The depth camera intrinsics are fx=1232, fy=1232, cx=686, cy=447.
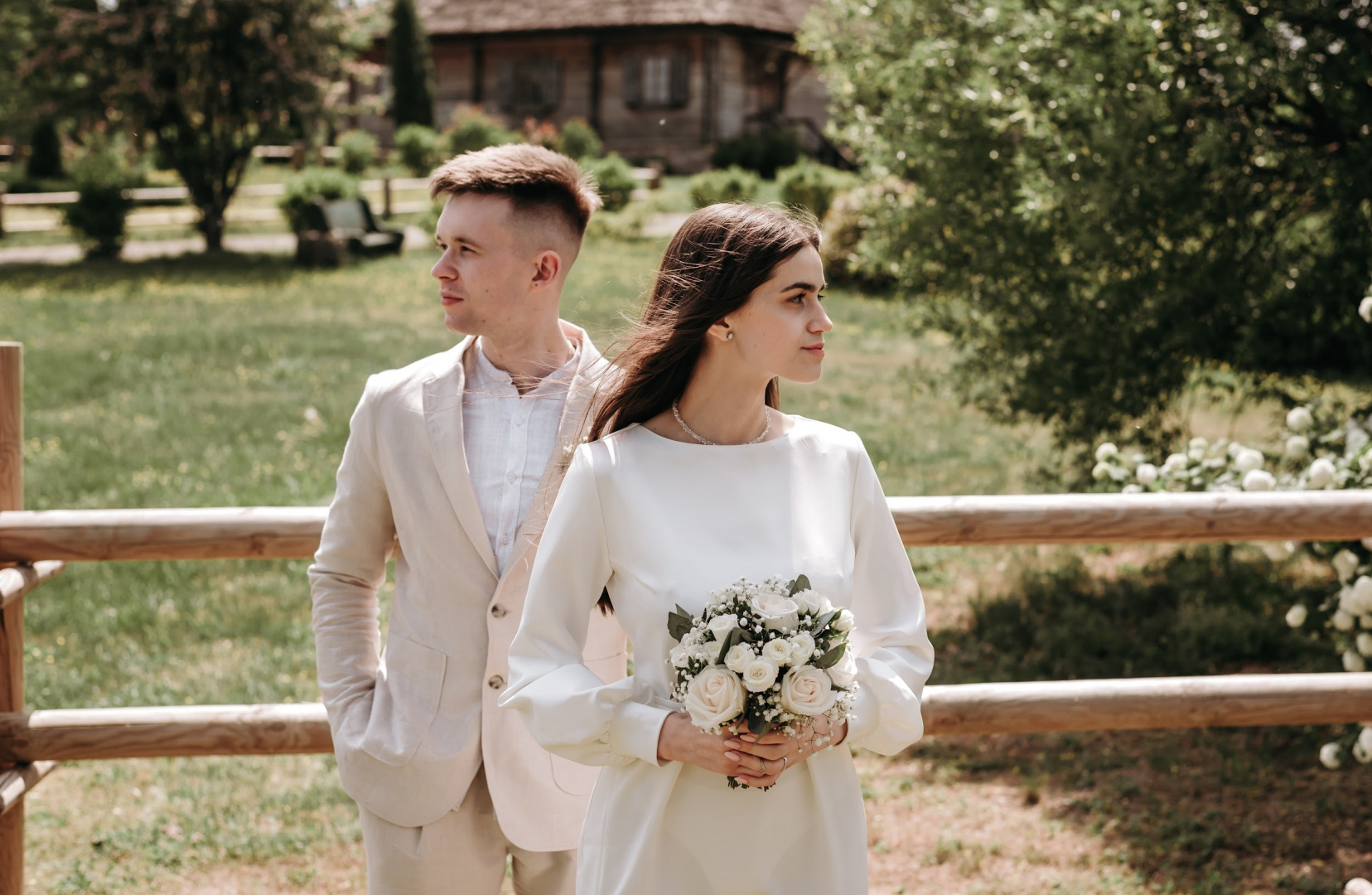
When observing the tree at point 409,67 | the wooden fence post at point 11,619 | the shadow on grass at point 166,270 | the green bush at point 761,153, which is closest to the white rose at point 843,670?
the wooden fence post at point 11,619

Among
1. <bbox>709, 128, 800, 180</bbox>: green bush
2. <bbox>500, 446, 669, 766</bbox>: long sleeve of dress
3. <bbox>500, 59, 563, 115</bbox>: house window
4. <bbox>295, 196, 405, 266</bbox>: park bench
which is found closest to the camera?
<bbox>500, 446, 669, 766</bbox>: long sleeve of dress

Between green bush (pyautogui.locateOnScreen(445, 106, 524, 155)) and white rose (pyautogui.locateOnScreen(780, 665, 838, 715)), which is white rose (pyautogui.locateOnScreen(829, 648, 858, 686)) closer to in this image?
white rose (pyautogui.locateOnScreen(780, 665, 838, 715))

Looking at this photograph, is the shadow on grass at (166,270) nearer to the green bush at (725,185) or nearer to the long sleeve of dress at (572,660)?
the green bush at (725,185)

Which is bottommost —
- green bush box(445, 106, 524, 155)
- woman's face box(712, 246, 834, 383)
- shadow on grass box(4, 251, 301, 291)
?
shadow on grass box(4, 251, 301, 291)

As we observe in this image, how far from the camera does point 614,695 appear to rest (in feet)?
7.60

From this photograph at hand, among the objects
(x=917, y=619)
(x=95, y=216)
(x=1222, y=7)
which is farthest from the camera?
(x=95, y=216)

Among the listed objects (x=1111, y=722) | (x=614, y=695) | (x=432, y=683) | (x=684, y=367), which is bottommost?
(x=1111, y=722)

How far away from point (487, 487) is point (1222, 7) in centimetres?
478

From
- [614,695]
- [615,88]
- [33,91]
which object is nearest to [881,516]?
[614,695]

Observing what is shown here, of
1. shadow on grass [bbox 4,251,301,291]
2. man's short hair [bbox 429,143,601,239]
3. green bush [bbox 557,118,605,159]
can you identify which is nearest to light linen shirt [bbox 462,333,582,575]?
man's short hair [bbox 429,143,601,239]

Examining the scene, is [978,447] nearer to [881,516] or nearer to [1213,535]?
[1213,535]

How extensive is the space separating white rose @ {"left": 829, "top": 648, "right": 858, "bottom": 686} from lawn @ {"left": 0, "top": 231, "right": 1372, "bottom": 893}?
49.2 inches

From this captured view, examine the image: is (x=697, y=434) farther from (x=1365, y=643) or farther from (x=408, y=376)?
(x=1365, y=643)

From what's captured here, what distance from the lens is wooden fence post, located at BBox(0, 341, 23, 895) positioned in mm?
3627
